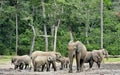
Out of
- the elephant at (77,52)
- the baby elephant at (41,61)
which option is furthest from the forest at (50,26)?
the elephant at (77,52)

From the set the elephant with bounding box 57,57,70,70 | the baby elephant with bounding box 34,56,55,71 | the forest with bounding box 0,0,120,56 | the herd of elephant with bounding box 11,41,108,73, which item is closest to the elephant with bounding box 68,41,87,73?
the herd of elephant with bounding box 11,41,108,73

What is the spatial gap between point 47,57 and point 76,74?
4955mm

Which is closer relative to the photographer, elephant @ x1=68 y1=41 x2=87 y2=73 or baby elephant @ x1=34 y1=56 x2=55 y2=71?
elephant @ x1=68 y1=41 x2=87 y2=73

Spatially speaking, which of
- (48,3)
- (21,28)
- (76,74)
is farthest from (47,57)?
(21,28)

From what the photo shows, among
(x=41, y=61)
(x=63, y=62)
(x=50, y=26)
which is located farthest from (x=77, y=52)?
(x=50, y=26)

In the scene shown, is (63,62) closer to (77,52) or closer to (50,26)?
(77,52)

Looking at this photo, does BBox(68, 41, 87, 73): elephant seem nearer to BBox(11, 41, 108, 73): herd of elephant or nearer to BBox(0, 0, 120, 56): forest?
BBox(11, 41, 108, 73): herd of elephant

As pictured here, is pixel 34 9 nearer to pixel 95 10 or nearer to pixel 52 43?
pixel 52 43

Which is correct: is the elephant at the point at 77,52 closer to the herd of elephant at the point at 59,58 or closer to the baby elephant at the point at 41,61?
the herd of elephant at the point at 59,58

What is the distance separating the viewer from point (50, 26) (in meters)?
62.0

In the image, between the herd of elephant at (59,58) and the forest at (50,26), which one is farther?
the forest at (50,26)

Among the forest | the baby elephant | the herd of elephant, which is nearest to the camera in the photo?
the herd of elephant

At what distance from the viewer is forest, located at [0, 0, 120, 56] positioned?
59344 millimetres

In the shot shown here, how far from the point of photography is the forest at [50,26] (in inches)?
2336
